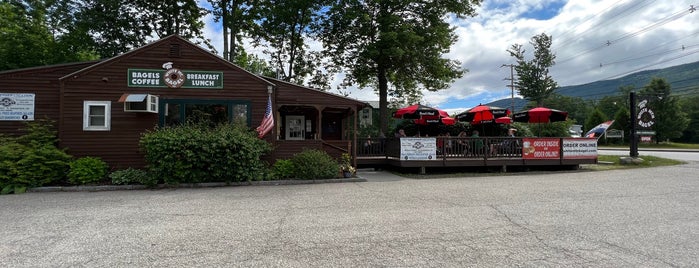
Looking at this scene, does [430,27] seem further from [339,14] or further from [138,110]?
[138,110]

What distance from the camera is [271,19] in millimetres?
20641

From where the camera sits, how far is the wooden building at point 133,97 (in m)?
10.8

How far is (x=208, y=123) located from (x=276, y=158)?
2500 millimetres

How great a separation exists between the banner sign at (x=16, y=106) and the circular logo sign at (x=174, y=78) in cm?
408

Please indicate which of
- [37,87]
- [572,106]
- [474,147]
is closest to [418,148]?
[474,147]

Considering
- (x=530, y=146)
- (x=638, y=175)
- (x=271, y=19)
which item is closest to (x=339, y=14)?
(x=271, y=19)

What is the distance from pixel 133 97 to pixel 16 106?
3.69 meters

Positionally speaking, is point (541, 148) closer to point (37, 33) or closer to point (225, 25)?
point (225, 25)

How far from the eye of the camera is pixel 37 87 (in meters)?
11.0

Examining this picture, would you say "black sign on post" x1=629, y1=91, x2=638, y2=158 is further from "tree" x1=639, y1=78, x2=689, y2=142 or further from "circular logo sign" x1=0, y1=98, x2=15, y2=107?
"tree" x1=639, y1=78, x2=689, y2=142

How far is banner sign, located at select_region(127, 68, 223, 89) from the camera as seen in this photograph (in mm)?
11188

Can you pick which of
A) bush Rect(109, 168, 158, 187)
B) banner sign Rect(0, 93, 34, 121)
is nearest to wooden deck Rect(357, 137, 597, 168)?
bush Rect(109, 168, 158, 187)

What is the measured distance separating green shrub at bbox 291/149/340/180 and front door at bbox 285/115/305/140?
4.49m

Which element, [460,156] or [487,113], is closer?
[460,156]
